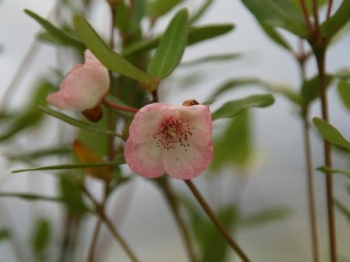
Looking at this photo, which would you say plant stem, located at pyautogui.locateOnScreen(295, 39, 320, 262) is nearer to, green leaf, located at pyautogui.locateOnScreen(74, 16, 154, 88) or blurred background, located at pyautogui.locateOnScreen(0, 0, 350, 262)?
green leaf, located at pyautogui.locateOnScreen(74, 16, 154, 88)

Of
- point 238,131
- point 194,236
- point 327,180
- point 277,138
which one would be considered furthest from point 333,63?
point 327,180

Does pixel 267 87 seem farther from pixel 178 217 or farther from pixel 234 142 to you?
pixel 234 142

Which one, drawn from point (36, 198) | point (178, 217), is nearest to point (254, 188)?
point (178, 217)

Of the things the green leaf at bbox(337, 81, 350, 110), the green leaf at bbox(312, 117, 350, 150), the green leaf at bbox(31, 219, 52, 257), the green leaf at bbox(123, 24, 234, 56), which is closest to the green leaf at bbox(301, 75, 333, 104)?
the green leaf at bbox(337, 81, 350, 110)

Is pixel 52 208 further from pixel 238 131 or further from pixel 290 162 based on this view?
pixel 238 131

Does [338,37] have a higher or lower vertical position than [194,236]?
higher
